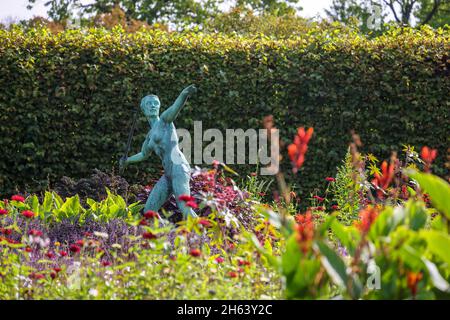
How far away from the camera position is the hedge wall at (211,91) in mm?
9031

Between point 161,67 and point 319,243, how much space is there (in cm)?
637

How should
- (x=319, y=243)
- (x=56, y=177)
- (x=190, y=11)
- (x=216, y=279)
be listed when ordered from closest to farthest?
(x=319, y=243), (x=216, y=279), (x=56, y=177), (x=190, y=11)

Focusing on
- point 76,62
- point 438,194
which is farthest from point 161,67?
point 438,194

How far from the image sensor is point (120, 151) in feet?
29.9

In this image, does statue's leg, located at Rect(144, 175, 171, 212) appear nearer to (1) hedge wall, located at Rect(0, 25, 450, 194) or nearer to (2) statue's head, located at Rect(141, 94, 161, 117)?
(2) statue's head, located at Rect(141, 94, 161, 117)

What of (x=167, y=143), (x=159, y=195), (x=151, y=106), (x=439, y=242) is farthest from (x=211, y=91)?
(x=439, y=242)

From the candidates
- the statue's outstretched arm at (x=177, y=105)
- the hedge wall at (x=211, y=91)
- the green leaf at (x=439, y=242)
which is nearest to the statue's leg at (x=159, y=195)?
the statue's outstretched arm at (x=177, y=105)

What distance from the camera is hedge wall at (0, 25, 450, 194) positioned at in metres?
9.03

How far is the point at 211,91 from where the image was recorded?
926 cm

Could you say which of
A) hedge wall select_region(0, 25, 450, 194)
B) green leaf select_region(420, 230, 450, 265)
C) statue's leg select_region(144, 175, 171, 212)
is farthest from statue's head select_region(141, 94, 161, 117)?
green leaf select_region(420, 230, 450, 265)

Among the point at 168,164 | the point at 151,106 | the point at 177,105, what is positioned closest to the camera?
the point at 177,105

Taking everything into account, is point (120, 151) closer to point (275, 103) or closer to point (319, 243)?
point (275, 103)

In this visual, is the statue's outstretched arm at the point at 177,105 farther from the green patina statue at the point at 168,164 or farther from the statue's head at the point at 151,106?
the statue's head at the point at 151,106

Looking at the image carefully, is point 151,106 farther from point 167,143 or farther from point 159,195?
point 159,195
